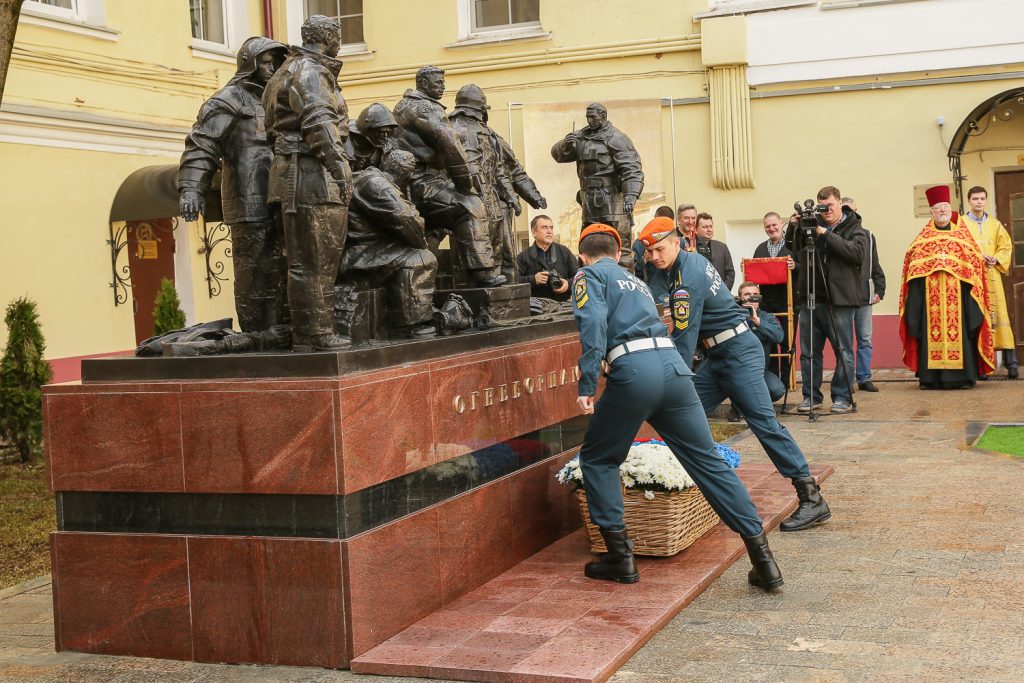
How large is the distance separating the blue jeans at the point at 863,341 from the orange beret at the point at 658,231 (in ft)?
25.5

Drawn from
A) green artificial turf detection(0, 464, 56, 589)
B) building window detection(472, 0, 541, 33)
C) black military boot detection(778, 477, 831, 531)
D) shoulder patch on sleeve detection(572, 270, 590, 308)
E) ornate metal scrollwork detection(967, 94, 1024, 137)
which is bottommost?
green artificial turf detection(0, 464, 56, 589)

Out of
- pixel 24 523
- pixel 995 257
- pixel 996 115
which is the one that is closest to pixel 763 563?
pixel 24 523

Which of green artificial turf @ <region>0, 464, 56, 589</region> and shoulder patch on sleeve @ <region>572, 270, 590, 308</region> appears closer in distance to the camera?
shoulder patch on sleeve @ <region>572, 270, 590, 308</region>

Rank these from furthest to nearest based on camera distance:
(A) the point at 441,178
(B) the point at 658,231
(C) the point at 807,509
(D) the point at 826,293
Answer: (D) the point at 826,293 < (A) the point at 441,178 < (C) the point at 807,509 < (B) the point at 658,231

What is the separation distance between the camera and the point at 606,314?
20.8 ft

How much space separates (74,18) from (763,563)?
12.4 m

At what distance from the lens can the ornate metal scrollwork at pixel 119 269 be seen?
53.5 feet

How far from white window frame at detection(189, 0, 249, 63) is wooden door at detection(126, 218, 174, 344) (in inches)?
99.8

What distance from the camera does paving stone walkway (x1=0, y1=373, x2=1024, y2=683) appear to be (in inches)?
209

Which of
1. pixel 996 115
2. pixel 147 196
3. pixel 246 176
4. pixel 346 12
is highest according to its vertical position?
pixel 346 12

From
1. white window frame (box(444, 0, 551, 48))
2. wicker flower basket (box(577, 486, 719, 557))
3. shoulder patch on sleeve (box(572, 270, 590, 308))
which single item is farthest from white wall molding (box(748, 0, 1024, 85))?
shoulder patch on sleeve (box(572, 270, 590, 308))

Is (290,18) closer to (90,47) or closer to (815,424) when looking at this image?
(90,47)

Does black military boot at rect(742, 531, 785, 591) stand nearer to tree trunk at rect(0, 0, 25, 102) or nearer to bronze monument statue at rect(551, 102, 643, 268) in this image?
tree trunk at rect(0, 0, 25, 102)

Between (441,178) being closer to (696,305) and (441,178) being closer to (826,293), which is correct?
(696,305)
